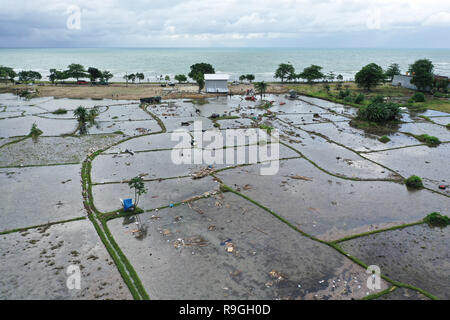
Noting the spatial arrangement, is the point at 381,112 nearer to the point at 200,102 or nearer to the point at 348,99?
the point at 348,99

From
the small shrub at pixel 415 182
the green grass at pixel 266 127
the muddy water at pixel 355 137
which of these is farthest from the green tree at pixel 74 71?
the small shrub at pixel 415 182

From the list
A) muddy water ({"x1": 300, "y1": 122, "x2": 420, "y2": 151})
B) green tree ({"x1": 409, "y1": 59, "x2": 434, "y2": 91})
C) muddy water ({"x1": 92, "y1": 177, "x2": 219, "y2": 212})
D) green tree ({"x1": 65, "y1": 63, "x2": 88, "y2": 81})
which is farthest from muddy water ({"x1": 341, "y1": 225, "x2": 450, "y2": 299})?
green tree ({"x1": 65, "y1": 63, "x2": 88, "y2": 81})

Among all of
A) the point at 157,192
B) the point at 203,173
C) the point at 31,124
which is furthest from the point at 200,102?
the point at 157,192

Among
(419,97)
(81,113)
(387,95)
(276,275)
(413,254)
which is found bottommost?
(276,275)

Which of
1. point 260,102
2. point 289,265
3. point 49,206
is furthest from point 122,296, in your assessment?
point 260,102

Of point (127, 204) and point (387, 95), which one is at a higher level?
point (387, 95)

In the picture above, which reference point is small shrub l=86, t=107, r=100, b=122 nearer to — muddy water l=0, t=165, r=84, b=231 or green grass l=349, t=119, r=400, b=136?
muddy water l=0, t=165, r=84, b=231
